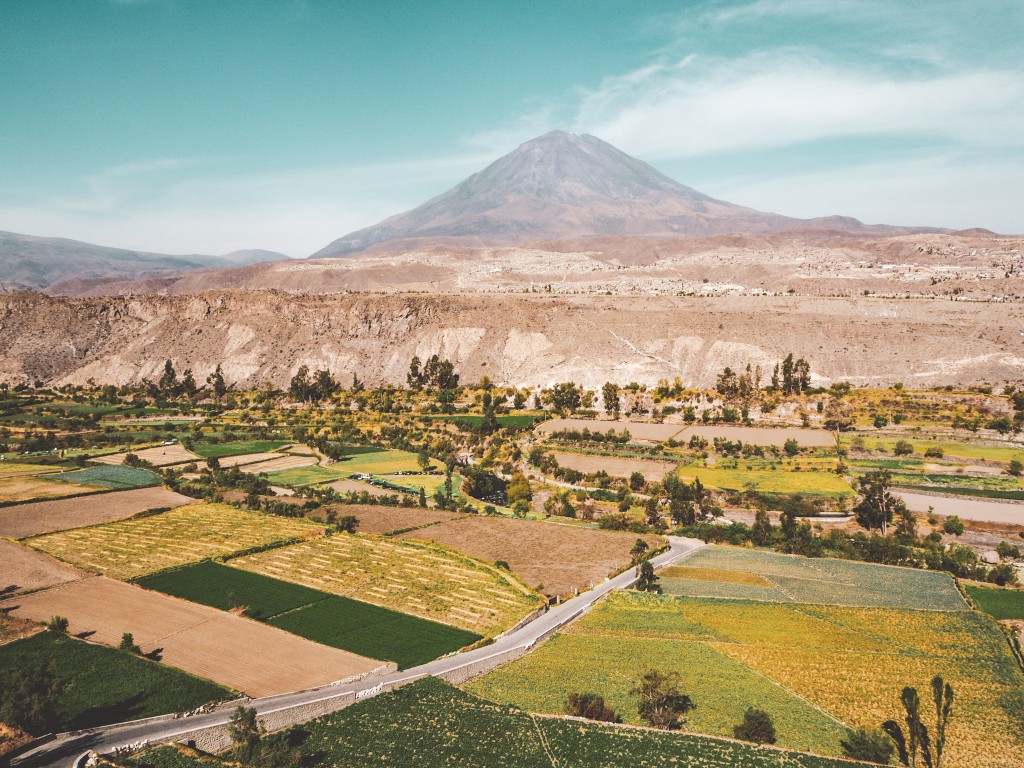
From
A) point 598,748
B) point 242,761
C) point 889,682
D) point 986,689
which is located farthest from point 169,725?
point 986,689

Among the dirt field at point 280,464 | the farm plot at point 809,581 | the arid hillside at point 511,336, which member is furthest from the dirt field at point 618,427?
the farm plot at point 809,581

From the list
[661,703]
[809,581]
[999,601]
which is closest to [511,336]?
[809,581]

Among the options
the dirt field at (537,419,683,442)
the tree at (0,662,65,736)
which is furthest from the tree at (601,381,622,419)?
the tree at (0,662,65,736)

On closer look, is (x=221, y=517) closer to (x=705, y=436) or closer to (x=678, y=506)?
(x=678, y=506)

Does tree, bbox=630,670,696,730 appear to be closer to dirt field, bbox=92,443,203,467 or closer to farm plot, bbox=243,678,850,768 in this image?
farm plot, bbox=243,678,850,768

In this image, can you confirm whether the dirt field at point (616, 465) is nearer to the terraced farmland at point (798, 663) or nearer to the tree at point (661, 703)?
the terraced farmland at point (798, 663)

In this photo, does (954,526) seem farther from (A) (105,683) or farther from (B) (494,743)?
(A) (105,683)
